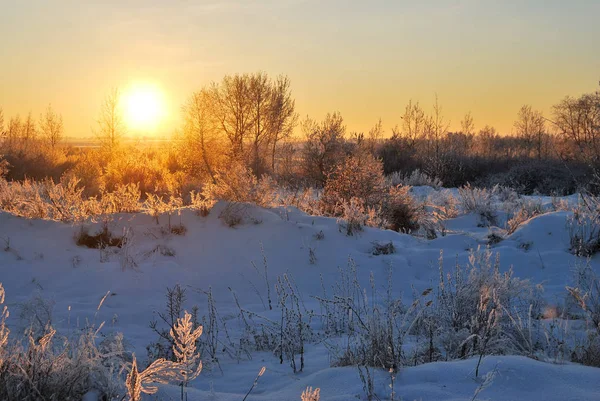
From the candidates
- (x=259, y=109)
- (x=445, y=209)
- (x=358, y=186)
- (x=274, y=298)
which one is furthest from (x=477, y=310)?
(x=259, y=109)

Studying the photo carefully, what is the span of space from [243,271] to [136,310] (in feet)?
5.67

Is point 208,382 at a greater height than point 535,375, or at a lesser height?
lesser

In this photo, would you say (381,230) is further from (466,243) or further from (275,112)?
(275,112)

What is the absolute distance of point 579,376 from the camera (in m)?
3.02

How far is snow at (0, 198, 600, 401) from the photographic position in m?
3.21

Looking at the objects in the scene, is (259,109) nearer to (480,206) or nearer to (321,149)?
(321,149)

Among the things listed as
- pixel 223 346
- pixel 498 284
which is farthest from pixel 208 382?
pixel 498 284

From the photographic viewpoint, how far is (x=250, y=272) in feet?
22.4

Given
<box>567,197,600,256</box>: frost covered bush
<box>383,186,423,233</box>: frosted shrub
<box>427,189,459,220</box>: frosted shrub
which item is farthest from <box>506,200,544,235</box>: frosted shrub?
<box>383,186,423,233</box>: frosted shrub

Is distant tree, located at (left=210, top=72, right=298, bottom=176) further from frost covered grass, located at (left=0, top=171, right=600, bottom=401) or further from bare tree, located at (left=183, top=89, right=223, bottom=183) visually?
frost covered grass, located at (left=0, top=171, right=600, bottom=401)

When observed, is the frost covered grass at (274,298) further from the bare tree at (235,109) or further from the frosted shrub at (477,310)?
the bare tree at (235,109)

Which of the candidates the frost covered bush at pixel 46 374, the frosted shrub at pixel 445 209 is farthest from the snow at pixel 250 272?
the frosted shrub at pixel 445 209

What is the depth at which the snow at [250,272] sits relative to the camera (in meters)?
3.21

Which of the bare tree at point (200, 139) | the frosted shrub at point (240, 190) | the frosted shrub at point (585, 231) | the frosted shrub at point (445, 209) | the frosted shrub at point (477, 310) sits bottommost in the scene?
the frosted shrub at point (477, 310)
